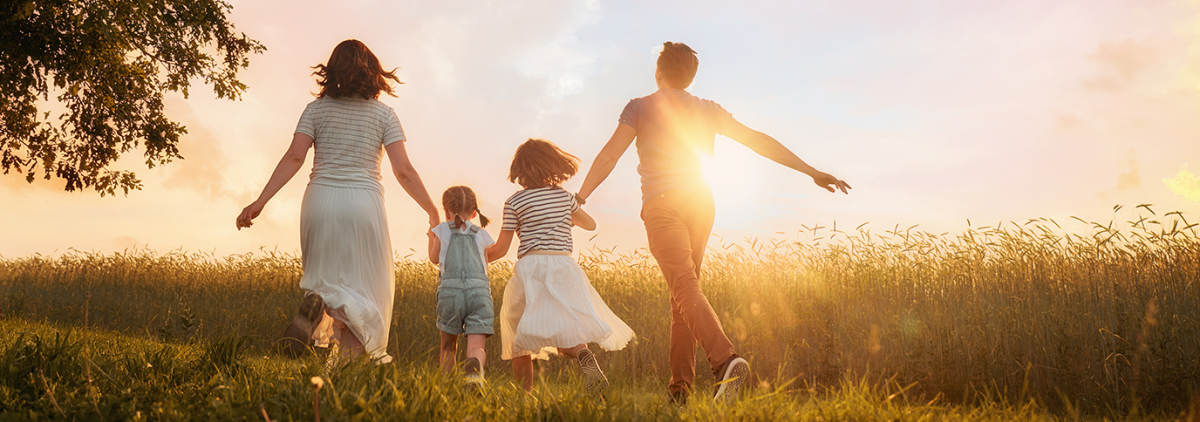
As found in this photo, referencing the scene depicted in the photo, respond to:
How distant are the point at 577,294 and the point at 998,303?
14.4ft

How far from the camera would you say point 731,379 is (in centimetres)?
319

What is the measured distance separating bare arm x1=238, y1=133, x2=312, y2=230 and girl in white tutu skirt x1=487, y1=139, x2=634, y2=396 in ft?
4.30

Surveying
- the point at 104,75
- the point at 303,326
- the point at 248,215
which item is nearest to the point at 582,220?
the point at 303,326

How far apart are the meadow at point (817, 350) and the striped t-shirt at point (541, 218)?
100 cm

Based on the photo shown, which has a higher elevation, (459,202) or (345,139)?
(345,139)

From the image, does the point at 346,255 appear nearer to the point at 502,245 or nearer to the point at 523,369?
the point at 502,245

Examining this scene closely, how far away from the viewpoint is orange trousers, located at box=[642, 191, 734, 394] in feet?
12.1

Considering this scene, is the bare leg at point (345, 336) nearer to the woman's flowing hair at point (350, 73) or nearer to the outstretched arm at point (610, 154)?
the woman's flowing hair at point (350, 73)

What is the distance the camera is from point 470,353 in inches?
179

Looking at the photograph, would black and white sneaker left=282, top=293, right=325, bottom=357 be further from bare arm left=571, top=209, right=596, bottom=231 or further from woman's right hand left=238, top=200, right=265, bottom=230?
bare arm left=571, top=209, right=596, bottom=231

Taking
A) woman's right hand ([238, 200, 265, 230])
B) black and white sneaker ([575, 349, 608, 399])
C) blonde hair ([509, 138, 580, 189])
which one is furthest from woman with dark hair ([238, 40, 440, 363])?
black and white sneaker ([575, 349, 608, 399])

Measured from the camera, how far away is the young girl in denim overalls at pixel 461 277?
4.59 m

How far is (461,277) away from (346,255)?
78cm

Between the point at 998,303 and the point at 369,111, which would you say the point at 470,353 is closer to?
the point at 369,111
